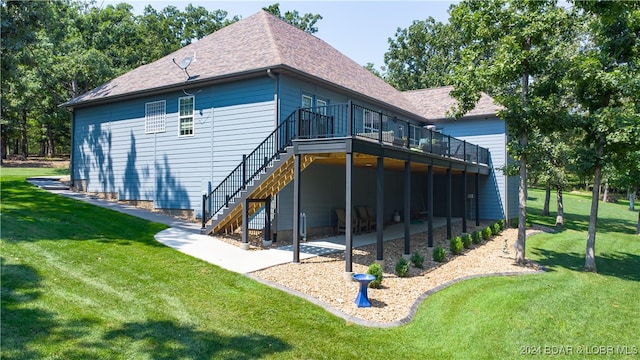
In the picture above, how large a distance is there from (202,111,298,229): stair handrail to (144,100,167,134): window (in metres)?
4.06

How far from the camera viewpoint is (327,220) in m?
14.6

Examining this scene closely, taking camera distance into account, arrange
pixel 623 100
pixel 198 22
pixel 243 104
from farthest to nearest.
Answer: pixel 198 22 → pixel 243 104 → pixel 623 100

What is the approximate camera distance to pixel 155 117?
15469 mm

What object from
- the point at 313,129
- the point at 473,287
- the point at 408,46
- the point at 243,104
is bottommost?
the point at 473,287

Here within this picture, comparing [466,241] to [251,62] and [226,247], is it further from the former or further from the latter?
[251,62]

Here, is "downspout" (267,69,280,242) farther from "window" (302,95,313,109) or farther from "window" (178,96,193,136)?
"window" (178,96,193,136)

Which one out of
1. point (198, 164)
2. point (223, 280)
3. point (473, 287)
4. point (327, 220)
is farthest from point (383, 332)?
point (198, 164)

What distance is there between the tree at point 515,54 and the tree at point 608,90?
0.82 meters

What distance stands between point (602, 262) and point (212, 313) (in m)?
13.4

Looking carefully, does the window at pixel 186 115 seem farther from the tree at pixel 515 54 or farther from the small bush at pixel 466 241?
the small bush at pixel 466 241

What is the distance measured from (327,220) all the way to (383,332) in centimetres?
838

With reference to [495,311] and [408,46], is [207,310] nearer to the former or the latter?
[495,311]

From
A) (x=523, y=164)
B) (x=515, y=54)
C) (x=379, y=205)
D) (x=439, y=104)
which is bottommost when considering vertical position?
(x=379, y=205)


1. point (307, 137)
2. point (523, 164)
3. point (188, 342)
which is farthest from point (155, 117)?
point (523, 164)
